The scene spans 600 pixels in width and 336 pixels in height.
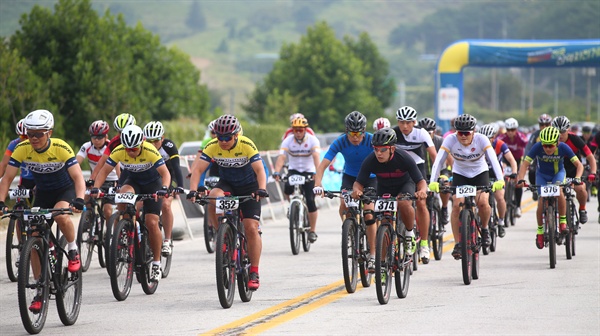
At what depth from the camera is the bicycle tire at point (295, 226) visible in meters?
16.8

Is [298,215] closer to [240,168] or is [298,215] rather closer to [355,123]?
[355,123]

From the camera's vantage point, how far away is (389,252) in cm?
1158

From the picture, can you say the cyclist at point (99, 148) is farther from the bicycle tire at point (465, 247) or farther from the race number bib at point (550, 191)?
the race number bib at point (550, 191)

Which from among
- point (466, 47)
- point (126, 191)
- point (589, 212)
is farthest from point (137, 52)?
point (126, 191)

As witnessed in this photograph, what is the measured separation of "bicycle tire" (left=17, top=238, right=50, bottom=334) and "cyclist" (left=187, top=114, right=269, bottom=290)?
209 centimetres

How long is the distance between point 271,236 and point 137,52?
1499 inches

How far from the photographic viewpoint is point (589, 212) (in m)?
25.3

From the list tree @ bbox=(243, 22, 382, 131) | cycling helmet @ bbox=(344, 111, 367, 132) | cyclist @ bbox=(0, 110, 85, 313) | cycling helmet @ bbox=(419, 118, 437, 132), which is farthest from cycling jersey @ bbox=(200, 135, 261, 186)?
tree @ bbox=(243, 22, 382, 131)

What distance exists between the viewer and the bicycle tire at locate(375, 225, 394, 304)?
11.1m

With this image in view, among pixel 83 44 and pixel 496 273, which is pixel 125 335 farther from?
pixel 83 44

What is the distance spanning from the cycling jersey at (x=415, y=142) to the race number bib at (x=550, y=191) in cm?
157

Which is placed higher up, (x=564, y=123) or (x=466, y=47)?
(x=466, y=47)

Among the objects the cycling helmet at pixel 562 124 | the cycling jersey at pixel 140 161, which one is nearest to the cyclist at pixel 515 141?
the cycling helmet at pixel 562 124

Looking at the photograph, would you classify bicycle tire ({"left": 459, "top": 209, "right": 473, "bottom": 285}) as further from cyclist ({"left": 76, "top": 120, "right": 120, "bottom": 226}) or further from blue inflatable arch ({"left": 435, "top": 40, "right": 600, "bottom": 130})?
blue inflatable arch ({"left": 435, "top": 40, "right": 600, "bottom": 130})
